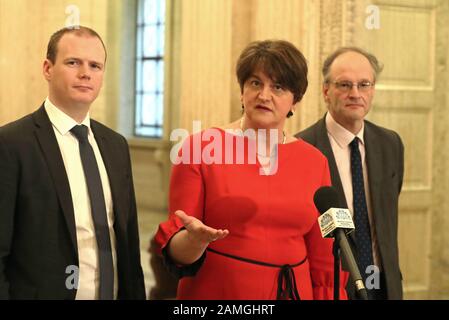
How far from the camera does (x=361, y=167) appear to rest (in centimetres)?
340

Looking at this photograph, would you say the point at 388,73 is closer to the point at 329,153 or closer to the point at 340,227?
the point at 329,153

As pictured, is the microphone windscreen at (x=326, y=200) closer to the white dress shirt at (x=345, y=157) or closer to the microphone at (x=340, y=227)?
the microphone at (x=340, y=227)

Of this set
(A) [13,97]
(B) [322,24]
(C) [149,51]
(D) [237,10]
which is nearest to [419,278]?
(B) [322,24]

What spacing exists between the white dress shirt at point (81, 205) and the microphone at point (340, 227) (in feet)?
2.48

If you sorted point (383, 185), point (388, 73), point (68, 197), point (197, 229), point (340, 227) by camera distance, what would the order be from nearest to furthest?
point (340, 227)
point (197, 229)
point (68, 197)
point (383, 185)
point (388, 73)

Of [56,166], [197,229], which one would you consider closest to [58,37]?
[56,166]

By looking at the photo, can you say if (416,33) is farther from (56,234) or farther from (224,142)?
(56,234)

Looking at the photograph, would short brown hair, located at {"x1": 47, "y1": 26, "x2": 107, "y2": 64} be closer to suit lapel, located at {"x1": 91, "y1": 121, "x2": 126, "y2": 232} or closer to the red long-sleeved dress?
suit lapel, located at {"x1": 91, "y1": 121, "x2": 126, "y2": 232}

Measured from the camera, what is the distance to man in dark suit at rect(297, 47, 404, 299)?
10.9ft

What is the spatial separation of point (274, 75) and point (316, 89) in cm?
279

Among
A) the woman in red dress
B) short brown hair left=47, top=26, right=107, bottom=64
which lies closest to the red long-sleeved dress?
the woman in red dress

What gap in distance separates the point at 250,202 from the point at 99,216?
512 mm

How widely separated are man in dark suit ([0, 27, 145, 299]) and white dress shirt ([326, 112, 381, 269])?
108 cm

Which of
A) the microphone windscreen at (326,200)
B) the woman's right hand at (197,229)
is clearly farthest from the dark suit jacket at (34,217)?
the microphone windscreen at (326,200)
